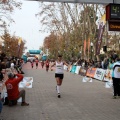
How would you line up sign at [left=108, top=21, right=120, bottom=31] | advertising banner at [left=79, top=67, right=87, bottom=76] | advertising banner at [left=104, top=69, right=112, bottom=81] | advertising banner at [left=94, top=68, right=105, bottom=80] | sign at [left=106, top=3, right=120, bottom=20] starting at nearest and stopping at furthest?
sign at [left=106, top=3, right=120, bottom=20] → sign at [left=108, top=21, right=120, bottom=31] → advertising banner at [left=104, top=69, right=112, bottom=81] → advertising banner at [left=94, top=68, right=105, bottom=80] → advertising banner at [left=79, top=67, right=87, bottom=76]

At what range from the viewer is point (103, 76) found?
23.3 m

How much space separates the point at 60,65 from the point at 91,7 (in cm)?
2510

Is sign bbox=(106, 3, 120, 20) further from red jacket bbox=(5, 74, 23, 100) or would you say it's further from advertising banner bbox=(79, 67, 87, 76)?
advertising banner bbox=(79, 67, 87, 76)

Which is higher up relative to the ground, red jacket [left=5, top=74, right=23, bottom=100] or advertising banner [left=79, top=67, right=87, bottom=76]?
red jacket [left=5, top=74, right=23, bottom=100]

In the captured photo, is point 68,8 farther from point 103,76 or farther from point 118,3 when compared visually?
point 118,3

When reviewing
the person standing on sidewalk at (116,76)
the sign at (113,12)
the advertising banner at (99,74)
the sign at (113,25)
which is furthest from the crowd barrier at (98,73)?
the sign at (113,12)

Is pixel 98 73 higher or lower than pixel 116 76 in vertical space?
lower

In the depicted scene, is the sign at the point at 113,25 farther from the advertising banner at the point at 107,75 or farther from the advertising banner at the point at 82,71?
the advertising banner at the point at 82,71

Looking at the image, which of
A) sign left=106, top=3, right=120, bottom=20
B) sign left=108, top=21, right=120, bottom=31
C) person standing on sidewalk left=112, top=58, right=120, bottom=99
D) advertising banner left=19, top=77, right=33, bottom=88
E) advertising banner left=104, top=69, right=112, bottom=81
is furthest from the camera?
advertising banner left=104, top=69, right=112, bottom=81

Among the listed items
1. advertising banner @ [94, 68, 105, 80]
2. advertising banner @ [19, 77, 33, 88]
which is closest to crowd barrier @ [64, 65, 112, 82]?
advertising banner @ [94, 68, 105, 80]

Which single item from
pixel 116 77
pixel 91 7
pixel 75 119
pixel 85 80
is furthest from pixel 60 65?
pixel 91 7

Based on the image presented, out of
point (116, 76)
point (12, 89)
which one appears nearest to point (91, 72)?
point (116, 76)

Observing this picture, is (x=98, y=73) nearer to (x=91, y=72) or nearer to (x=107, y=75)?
(x=91, y=72)

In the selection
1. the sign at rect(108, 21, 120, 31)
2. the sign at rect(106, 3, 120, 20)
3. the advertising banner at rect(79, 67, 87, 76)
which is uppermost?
the sign at rect(106, 3, 120, 20)
